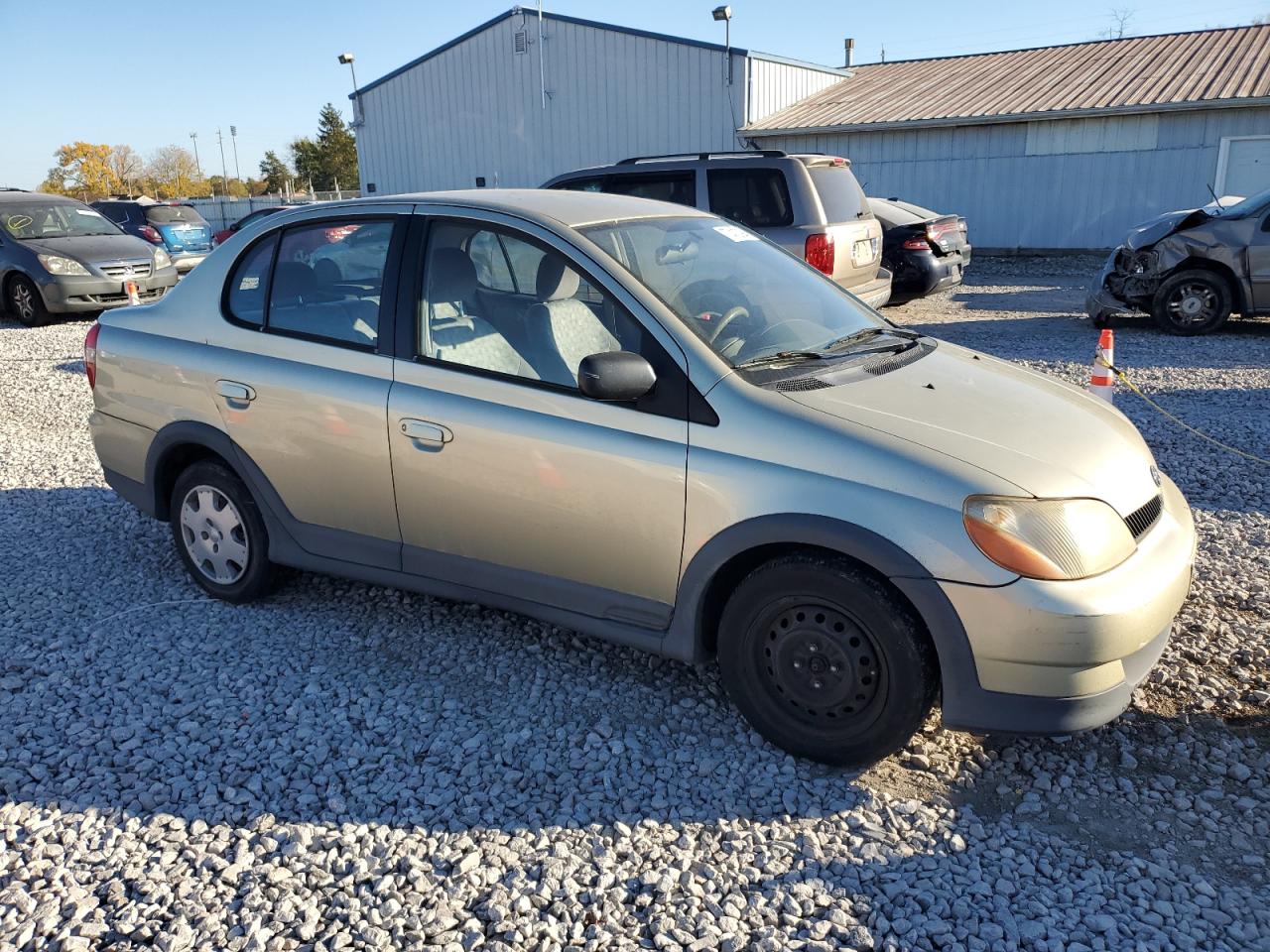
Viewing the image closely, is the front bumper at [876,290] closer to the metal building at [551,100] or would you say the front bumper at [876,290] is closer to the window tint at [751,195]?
the window tint at [751,195]

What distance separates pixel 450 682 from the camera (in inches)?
153

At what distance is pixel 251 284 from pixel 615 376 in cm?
205

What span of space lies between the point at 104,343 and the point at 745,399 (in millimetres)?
3269

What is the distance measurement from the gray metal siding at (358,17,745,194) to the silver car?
20952 millimetres

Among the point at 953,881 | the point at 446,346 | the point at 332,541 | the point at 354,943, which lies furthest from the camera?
the point at 332,541

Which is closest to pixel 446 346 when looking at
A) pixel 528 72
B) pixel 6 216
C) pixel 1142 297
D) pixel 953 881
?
pixel 953 881

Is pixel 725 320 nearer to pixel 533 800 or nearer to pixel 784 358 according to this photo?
pixel 784 358

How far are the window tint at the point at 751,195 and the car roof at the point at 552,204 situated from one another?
538 centimetres

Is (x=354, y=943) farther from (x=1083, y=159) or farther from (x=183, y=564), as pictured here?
(x=1083, y=159)

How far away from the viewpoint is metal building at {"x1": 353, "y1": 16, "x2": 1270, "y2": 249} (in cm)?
1997

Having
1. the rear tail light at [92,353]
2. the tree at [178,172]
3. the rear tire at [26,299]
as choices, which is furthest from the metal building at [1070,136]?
the tree at [178,172]

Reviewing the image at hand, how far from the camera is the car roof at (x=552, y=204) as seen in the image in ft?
12.5

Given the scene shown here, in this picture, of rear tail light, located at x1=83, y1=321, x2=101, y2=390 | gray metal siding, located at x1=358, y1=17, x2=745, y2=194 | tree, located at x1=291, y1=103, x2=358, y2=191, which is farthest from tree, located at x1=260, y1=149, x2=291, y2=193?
rear tail light, located at x1=83, y1=321, x2=101, y2=390

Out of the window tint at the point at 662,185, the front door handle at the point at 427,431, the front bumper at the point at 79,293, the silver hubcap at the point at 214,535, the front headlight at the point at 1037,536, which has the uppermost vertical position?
the window tint at the point at 662,185
